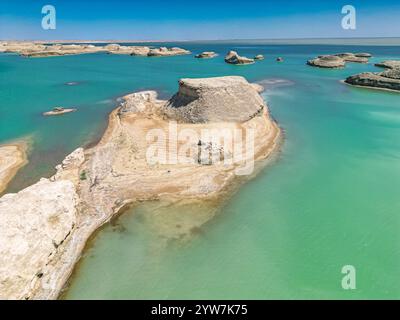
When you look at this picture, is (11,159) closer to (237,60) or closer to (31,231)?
(31,231)

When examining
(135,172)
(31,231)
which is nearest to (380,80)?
(135,172)

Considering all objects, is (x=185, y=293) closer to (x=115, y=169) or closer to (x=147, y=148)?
(x=115, y=169)

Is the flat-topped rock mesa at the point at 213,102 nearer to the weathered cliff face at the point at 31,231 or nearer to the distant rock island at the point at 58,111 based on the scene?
the distant rock island at the point at 58,111

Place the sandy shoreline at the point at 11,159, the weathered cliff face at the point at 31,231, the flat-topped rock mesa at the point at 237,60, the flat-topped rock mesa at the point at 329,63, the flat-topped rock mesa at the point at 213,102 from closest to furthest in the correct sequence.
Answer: the weathered cliff face at the point at 31,231 < the sandy shoreline at the point at 11,159 < the flat-topped rock mesa at the point at 213,102 < the flat-topped rock mesa at the point at 329,63 < the flat-topped rock mesa at the point at 237,60

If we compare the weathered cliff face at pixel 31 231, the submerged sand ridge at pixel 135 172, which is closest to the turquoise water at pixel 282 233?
the submerged sand ridge at pixel 135 172

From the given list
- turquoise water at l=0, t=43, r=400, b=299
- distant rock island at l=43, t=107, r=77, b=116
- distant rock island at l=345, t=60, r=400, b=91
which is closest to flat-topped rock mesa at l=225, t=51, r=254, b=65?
distant rock island at l=345, t=60, r=400, b=91

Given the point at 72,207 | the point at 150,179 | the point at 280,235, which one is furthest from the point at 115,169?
the point at 280,235
